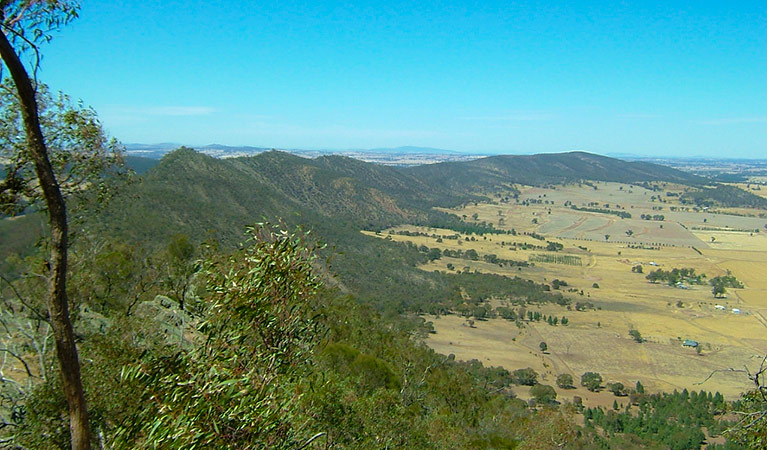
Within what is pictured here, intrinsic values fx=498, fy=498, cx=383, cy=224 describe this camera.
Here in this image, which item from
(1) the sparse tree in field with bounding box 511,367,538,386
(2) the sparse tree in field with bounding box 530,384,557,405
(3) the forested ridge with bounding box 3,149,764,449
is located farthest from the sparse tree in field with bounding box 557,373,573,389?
(3) the forested ridge with bounding box 3,149,764,449

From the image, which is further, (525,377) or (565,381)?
(525,377)

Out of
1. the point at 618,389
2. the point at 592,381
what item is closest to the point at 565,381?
the point at 592,381

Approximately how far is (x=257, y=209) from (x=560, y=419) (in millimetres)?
51281

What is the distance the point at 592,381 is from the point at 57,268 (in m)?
46.9

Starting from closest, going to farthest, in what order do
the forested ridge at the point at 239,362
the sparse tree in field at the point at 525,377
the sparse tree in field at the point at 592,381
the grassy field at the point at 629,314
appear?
1. the forested ridge at the point at 239,362
2. the sparse tree in field at the point at 592,381
3. the sparse tree in field at the point at 525,377
4. the grassy field at the point at 629,314

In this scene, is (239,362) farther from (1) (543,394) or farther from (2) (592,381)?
(2) (592,381)

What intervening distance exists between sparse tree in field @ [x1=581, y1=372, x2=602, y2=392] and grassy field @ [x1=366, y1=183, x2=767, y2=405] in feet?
3.56

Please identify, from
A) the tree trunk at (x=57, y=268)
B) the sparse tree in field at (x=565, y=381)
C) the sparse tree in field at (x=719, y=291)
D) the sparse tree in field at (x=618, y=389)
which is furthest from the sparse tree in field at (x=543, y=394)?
the sparse tree in field at (x=719, y=291)

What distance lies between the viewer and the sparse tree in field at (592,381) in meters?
43.9

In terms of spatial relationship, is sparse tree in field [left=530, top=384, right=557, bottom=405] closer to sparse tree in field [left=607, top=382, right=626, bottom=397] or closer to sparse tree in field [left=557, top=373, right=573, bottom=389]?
sparse tree in field [left=557, top=373, right=573, bottom=389]

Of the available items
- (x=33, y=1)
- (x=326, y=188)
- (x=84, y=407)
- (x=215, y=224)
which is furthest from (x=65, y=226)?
(x=326, y=188)

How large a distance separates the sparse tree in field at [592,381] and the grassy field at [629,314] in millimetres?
1086

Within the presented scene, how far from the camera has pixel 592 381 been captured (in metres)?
44.2

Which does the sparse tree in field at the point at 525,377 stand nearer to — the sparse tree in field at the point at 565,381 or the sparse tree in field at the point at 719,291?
the sparse tree in field at the point at 565,381
